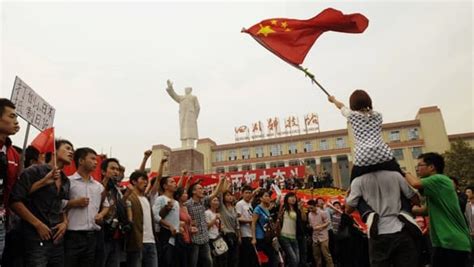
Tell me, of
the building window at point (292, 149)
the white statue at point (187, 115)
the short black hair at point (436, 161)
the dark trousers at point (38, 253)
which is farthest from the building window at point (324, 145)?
the dark trousers at point (38, 253)

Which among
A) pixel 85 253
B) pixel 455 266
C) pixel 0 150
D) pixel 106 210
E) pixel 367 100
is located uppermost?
pixel 367 100

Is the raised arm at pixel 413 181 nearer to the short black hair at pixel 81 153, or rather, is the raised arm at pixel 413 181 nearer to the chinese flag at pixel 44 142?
the short black hair at pixel 81 153

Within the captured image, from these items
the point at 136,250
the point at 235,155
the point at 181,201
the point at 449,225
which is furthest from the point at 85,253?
the point at 235,155

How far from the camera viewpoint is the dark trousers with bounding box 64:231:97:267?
9.59 ft

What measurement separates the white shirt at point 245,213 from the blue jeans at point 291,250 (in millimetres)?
729

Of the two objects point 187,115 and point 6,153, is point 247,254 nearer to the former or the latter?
point 6,153

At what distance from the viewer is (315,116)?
141 ft

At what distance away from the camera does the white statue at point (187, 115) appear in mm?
13844

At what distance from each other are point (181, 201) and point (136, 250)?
135 centimetres

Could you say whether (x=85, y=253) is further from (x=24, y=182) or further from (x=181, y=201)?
(x=181, y=201)

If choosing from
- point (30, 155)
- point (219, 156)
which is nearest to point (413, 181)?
point (30, 155)

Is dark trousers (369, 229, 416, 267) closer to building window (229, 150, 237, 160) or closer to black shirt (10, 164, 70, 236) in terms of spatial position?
black shirt (10, 164, 70, 236)

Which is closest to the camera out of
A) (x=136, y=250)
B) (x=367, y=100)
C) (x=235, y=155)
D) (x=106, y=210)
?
(x=367, y=100)

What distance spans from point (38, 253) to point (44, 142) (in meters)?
1.13
